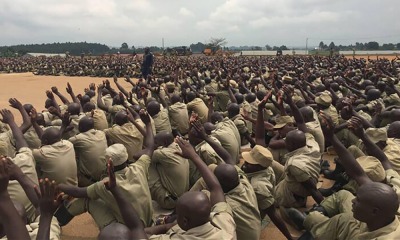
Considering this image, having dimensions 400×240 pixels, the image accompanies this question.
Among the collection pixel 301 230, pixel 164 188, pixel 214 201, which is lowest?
pixel 301 230

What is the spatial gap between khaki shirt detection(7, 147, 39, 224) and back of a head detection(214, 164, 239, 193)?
6.13ft

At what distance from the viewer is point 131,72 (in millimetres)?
28766

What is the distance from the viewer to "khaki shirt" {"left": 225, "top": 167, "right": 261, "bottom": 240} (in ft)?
10.8

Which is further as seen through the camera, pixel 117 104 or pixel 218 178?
pixel 117 104

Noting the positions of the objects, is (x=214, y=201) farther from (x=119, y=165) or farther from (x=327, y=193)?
(x=327, y=193)

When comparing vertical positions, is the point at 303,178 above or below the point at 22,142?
below

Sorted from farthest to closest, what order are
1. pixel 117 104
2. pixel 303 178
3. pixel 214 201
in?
pixel 117 104 < pixel 303 178 < pixel 214 201

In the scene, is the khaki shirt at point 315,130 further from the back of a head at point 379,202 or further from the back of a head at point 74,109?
the back of a head at point 74,109

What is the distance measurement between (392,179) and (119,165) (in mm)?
2564

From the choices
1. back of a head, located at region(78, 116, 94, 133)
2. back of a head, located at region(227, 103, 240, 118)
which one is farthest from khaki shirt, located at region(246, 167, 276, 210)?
back of a head, located at region(227, 103, 240, 118)

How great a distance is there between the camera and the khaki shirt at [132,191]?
132 inches

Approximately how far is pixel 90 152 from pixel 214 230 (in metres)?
3.12

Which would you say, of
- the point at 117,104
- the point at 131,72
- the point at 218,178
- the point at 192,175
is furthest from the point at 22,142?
the point at 131,72

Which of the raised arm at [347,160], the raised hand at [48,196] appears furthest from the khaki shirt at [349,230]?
the raised hand at [48,196]
